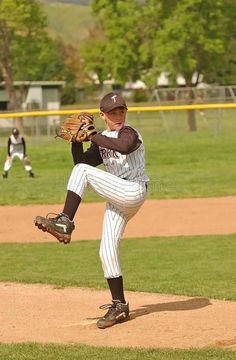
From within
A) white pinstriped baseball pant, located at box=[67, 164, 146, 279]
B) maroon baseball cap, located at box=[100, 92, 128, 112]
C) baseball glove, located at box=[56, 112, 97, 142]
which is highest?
maroon baseball cap, located at box=[100, 92, 128, 112]

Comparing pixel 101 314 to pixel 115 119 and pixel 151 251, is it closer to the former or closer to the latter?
pixel 115 119

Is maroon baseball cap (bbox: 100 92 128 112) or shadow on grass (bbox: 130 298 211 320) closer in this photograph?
maroon baseball cap (bbox: 100 92 128 112)

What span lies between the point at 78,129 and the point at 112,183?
44cm

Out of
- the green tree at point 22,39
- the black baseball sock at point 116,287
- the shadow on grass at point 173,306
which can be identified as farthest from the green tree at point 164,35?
the black baseball sock at point 116,287

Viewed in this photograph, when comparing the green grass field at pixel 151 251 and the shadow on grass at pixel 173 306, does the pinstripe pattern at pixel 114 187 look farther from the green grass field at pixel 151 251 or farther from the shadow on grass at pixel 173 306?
the green grass field at pixel 151 251

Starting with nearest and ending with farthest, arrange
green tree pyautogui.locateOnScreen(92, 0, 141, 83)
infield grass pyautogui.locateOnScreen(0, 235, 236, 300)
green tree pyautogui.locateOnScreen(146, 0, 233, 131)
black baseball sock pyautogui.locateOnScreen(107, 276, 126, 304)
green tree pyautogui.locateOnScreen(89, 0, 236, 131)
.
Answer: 1. black baseball sock pyautogui.locateOnScreen(107, 276, 126, 304)
2. infield grass pyautogui.locateOnScreen(0, 235, 236, 300)
3. green tree pyautogui.locateOnScreen(146, 0, 233, 131)
4. green tree pyautogui.locateOnScreen(89, 0, 236, 131)
5. green tree pyautogui.locateOnScreen(92, 0, 141, 83)

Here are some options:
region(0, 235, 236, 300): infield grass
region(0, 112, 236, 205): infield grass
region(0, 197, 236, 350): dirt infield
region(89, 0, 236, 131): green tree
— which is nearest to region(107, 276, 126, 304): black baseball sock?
region(0, 197, 236, 350): dirt infield

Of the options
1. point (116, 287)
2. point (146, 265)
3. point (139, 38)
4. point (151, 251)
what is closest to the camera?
point (116, 287)

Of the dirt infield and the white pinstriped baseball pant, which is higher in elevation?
the white pinstriped baseball pant

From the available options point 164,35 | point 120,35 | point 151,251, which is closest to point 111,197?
point 151,251

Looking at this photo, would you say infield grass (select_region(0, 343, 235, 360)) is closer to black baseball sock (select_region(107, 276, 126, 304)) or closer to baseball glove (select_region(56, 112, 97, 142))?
black baseball sock (select_region(107, 276, 126, 304))

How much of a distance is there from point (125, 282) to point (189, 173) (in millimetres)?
12358

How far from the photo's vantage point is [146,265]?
32.5 feet

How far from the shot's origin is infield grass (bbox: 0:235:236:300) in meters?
8.46
